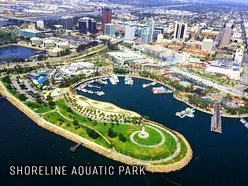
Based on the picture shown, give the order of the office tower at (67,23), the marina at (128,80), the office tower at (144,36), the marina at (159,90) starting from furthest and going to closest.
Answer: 1. the office tower at (67,23)
2. the office tower at (144,36)
3. the marina at (128,80)
4. the marina at (159,90)

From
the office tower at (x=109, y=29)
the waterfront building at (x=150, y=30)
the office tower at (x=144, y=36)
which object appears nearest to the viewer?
the office tower at (x=144, y=36)

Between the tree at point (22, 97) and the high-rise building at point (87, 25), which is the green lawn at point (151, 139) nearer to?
the tree at point (22, 97)

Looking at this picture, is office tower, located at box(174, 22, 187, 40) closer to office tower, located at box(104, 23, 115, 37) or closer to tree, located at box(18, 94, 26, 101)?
office tower, located at box(104, 23, 115, 37)

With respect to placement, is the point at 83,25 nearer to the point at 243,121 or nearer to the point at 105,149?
the point at 243,121

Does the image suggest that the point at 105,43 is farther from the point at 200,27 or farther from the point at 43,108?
the point at 200,27

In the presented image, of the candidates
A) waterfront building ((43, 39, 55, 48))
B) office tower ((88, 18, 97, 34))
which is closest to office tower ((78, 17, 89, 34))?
office tower ((88, 18, 97, 34))

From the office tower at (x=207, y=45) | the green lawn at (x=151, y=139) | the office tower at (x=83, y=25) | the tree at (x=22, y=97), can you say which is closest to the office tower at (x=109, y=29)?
the office tower at (x=83, y=25)

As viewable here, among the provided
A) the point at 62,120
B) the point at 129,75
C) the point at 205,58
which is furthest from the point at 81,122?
the point at 205,58

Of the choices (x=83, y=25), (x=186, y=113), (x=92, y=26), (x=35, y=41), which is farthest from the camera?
(x=92, y=26)

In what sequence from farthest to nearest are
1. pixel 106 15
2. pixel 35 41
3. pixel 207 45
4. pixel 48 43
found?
pixel 106 15 → pixel 207 45 → pixel 35 41 → pixel 48 43

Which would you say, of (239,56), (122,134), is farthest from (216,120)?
(239,56)

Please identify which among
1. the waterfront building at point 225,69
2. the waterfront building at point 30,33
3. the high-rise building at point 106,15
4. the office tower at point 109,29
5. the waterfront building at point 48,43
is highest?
the high-rise building at point 106,15
